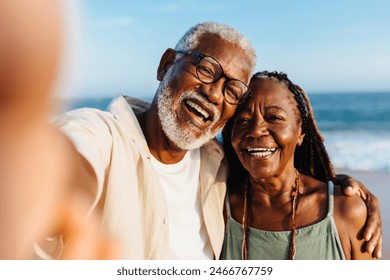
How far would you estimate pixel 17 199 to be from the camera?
2.14 feet

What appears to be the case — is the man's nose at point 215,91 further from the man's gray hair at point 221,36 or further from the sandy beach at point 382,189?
the sandy beach at point 382,189

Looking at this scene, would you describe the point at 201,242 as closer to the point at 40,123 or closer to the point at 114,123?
the point at 114,123

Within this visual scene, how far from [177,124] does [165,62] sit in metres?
0.49

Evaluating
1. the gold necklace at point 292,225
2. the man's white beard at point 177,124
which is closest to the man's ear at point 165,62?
the man's white beard at point 177,124

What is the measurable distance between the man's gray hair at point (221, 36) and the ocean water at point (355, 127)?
99 centimetres

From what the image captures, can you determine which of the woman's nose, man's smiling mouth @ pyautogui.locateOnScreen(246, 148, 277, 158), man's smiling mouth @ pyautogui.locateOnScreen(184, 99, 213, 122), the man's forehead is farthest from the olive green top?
the man's forehead

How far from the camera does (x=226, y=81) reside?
2725mm

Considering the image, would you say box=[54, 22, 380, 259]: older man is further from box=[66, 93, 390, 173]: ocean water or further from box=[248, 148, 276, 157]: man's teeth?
box=[66, 93, 390, 173]: ocean water

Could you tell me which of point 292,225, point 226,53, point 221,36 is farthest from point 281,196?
point 221,36

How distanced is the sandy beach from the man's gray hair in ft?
8.84

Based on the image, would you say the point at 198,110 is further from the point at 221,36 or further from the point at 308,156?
the point at 308,156

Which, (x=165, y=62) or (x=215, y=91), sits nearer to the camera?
(x=215, y=91)

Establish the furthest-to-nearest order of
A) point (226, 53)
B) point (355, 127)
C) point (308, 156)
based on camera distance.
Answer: point (355, 127) → point (308, 156) → point (226, 53)
